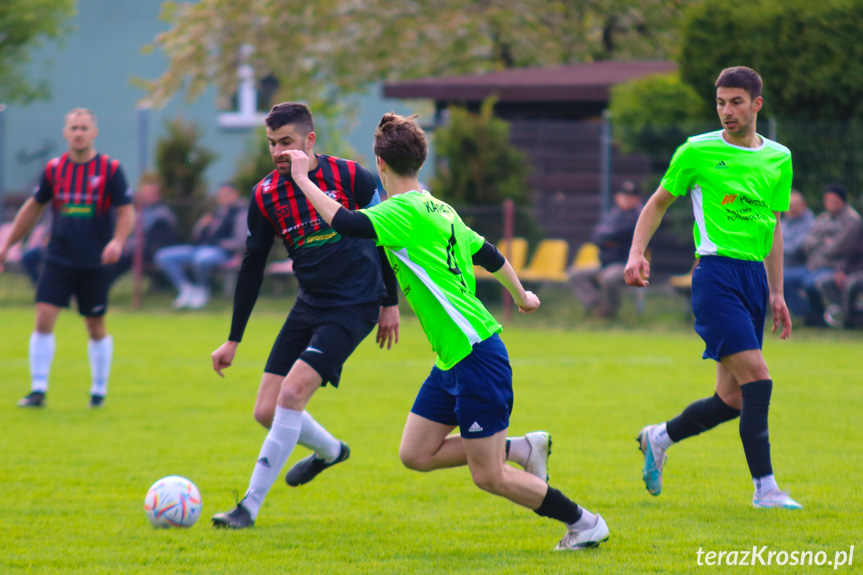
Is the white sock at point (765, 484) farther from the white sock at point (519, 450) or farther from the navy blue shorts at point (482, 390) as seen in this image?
the navy blue shorts at point (482, 390)

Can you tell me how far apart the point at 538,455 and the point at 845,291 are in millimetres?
9687

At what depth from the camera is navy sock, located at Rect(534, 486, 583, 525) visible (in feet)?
15.1

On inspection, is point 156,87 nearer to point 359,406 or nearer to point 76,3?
point 76,3

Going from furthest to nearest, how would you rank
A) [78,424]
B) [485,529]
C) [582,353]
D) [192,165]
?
[192,165], [582,353], [78,424], [485,529]

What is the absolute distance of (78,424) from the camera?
8.02 m

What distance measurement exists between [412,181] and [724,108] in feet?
5.83

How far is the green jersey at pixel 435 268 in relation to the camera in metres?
4.41

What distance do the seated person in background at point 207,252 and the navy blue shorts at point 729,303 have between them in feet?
39.9

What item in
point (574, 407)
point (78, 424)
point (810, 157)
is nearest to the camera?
point (78, 424)

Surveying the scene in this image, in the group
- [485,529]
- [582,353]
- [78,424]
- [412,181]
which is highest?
[412,181]

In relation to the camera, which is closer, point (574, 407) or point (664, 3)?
point (574, 407)

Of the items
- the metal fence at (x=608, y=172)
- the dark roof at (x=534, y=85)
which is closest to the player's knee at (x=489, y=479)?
the metal fence at (x=608, y=172)

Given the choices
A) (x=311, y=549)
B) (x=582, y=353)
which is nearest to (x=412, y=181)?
(x=311, y=549)

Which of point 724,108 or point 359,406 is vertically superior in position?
point 724,108
